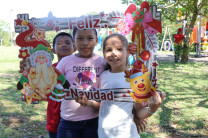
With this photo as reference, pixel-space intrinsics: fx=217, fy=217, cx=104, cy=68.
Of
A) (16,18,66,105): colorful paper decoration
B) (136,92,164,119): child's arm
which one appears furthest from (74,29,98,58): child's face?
(136,92,164,119): child's arm

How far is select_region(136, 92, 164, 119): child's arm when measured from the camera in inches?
55.7

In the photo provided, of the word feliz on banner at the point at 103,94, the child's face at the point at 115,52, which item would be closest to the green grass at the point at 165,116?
the word feliz on banner at the point at 103,94

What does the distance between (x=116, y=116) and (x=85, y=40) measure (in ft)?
1.97

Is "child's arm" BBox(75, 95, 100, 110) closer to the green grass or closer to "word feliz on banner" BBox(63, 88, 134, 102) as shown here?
"word feliz on banner" BBox(63, 88, 134, 102)

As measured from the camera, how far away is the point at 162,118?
12.3 ft

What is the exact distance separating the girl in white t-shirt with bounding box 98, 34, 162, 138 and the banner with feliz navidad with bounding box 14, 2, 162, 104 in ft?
0.17

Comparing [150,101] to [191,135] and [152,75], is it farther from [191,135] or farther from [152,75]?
[191,135]

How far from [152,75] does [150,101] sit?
195 mm

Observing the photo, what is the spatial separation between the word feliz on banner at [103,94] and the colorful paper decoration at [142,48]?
51mm

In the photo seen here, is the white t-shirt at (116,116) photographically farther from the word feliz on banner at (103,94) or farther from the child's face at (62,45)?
the child's face at (62,45)

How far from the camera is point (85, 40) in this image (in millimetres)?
1621

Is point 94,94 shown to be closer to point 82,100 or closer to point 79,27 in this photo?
point 82,100

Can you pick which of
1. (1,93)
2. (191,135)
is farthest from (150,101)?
(1,93)

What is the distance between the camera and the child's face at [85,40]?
5.31 feet
